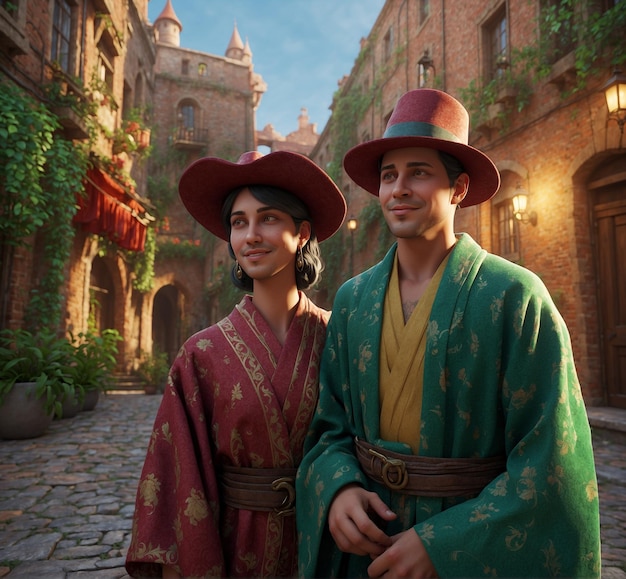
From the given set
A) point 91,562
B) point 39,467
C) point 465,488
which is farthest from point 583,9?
point 39,467

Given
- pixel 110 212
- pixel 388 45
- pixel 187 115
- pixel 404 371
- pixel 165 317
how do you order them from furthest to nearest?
1. pixel 165 317
2. pixel 187 115
3. pixel 388 45
4. pixel 110 212
5. pixel 404 371

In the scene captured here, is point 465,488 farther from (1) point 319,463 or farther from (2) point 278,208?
(2) point 278,208

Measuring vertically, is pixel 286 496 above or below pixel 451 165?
below

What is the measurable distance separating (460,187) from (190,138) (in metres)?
22.5

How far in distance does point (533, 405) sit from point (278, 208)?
1080 millimetres

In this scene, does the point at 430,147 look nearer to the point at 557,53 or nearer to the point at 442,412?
the point at 442,412

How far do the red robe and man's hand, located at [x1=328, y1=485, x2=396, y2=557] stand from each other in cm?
32

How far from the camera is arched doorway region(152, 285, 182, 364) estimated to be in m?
24.0

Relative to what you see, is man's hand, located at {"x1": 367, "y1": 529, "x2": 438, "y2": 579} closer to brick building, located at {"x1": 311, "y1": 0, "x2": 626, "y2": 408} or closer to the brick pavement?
the brick pavement

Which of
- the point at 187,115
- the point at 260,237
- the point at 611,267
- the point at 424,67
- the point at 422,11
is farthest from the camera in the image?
the point at 187,115

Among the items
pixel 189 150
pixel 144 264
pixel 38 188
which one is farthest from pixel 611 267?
pixel 189 150

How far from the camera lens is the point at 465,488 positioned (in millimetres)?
1293

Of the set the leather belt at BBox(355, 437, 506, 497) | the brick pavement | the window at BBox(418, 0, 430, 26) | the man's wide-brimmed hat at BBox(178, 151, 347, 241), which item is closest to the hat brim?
the man's wide-brimmed hat at BBox(178, 151, 347, 241)

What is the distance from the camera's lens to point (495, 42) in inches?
382
